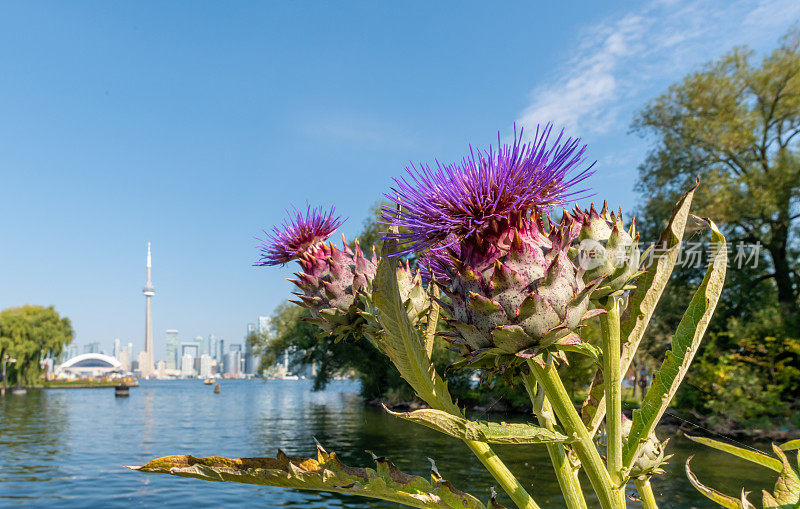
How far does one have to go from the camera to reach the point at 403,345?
1307 mm

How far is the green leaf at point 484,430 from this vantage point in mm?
1055

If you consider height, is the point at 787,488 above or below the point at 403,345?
below

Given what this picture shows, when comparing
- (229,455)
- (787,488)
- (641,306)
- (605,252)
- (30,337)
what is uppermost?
(30,337)

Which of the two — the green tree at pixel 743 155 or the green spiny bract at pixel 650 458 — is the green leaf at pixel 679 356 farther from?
the green tree at pixel 743 155

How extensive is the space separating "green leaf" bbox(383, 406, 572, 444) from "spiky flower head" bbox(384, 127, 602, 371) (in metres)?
0.27

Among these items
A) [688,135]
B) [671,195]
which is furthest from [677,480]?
[688,135]

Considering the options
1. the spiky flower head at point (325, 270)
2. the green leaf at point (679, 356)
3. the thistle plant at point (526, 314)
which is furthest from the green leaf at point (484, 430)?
the spiky flower head at point (325, 270)

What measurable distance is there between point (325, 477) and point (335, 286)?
93cm

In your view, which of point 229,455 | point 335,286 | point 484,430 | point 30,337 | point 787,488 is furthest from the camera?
point 30,337

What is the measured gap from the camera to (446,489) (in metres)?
1.25

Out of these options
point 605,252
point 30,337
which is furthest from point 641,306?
point 30,337

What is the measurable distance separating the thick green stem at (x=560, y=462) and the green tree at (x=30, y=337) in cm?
7361

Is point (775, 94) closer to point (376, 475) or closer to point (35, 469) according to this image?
point (376, 475)

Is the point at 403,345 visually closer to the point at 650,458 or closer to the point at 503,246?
the point at 503,246
